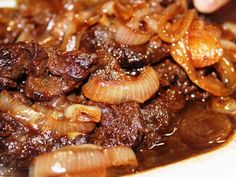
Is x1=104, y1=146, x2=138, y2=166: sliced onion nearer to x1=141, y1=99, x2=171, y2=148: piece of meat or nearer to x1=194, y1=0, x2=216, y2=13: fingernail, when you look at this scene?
x1=141, y1=99, x2=171, y2=148: piece of meat

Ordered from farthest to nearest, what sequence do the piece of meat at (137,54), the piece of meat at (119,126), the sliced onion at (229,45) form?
the sliced onion at (229,45)
the piece of meat at (137,54)
the piece of meat at (119,126)

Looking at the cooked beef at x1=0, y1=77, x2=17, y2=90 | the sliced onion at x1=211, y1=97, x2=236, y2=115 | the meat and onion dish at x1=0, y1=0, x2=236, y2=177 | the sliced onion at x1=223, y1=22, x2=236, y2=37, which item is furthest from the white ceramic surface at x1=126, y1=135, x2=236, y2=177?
the sliced onion at x1=223, y1=22, x2=236, y2=37

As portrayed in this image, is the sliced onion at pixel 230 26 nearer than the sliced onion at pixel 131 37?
No

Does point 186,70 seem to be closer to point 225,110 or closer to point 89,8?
point 225,110

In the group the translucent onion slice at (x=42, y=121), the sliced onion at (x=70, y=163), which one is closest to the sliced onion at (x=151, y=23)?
the translucent onion slice at (x=42, y=121)

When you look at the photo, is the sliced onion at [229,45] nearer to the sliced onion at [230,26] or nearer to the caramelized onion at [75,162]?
the sliced onion at [230,26]

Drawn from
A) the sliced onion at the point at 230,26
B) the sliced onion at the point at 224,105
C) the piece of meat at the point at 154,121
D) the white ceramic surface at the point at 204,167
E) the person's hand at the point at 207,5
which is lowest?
the sliced onion at the point at 224,105

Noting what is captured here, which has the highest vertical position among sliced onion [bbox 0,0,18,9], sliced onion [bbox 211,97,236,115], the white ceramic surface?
sliced onion [bbox 0,0,18,9]
